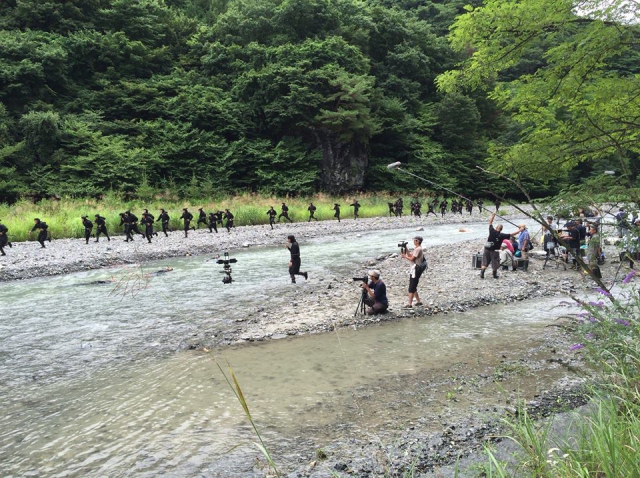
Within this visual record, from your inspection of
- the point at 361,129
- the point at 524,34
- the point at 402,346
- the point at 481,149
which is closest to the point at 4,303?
the point at 402,346

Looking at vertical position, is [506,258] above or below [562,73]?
below

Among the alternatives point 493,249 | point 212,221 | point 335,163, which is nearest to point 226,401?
point 493,249

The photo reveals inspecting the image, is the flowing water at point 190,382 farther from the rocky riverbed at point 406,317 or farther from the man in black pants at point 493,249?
the man in black pants at point 493,249

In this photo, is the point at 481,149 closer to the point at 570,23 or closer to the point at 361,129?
the point at 361,129

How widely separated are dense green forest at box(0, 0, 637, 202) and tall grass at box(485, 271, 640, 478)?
33617 millimetres

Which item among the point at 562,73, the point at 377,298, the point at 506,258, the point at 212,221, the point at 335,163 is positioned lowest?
the point at 377,298

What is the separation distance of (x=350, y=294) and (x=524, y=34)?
7.27m

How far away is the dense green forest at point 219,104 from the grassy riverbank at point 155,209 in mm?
1955

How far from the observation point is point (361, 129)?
41.8 meters

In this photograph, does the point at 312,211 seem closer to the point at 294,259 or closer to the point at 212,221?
the point at 212,221

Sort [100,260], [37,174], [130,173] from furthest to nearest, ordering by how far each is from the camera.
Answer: [130,173] < [37,174] < [100,260]

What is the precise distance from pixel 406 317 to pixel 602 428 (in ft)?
23.0

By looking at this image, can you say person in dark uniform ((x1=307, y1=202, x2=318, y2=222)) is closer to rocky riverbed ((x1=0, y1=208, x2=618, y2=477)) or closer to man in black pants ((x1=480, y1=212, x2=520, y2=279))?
rocky riverbed ((x1=0, y1=208, x2=618, y2=477))

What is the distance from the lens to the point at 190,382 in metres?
6.61
